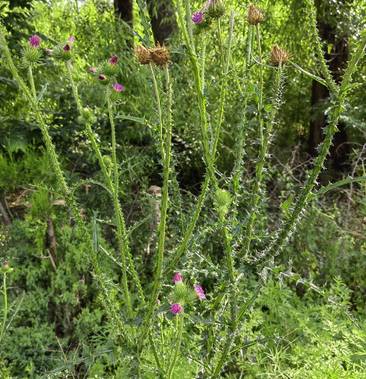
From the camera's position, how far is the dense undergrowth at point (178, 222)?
Result: 137cm

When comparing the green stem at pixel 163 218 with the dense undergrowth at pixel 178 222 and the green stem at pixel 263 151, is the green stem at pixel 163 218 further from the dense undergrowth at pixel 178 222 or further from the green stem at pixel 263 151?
the green stem at pixel 263 151

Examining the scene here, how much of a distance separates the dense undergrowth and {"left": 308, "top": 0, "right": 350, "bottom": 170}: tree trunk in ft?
0.42

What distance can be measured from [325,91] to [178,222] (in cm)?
327

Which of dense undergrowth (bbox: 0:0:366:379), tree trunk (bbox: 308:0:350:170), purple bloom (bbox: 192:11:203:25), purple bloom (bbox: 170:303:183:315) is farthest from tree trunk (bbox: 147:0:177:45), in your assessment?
purple bloom (bbox: 170:303:183:315)

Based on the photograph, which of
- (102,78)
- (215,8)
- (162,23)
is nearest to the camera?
(215,8)

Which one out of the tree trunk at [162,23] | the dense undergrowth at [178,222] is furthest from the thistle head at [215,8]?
the tree trunk at [162,23]

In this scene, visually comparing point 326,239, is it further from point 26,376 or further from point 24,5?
point 24,5

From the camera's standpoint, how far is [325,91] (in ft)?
15.8

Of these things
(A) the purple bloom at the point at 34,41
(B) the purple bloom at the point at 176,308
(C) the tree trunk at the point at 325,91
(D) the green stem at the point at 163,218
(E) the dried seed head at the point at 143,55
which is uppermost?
(E) the dried seed head at the point at 143,55

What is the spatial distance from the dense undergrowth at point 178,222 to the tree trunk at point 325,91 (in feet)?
0.42

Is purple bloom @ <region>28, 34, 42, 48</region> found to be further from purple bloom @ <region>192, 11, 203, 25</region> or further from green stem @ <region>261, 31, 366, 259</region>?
green stem @ <region>261, 31, 366, 259</region>

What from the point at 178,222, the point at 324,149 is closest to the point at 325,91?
the point at 178,222

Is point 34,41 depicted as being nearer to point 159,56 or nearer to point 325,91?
point 159,56

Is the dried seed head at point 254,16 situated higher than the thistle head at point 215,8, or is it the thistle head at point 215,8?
the thistle head at point 215,8
